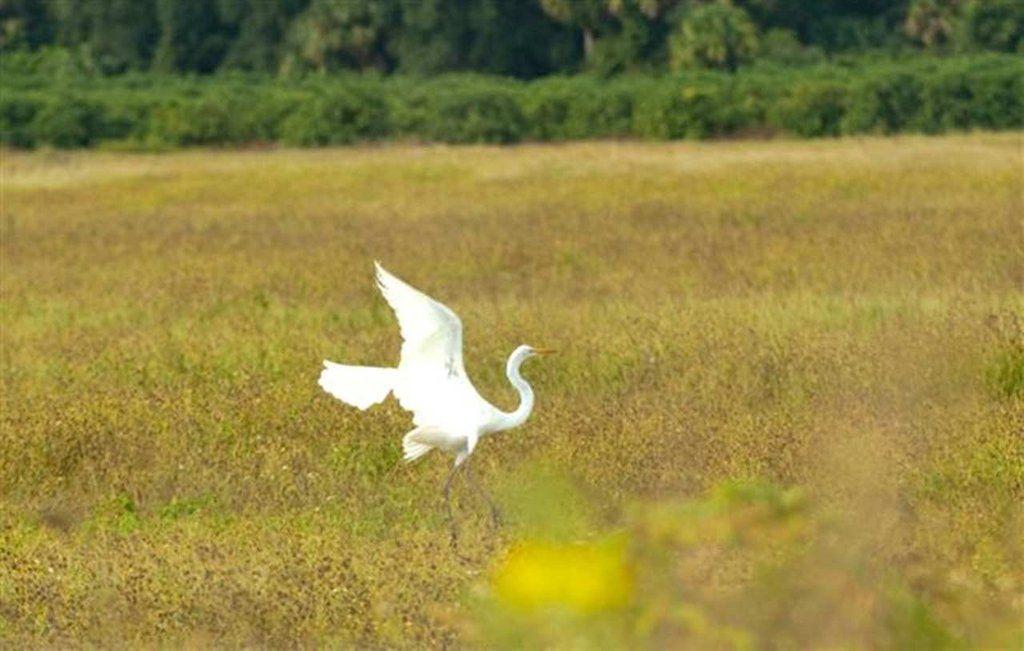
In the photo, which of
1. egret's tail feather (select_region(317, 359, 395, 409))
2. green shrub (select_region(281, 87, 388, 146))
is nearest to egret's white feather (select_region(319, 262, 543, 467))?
egret's tail feather (select_region(317, 359, 395, 409))

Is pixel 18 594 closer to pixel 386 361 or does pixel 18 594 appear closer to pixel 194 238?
pixel 386 361

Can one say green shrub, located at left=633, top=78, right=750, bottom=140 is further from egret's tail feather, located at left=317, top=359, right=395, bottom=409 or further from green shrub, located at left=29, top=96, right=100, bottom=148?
egret's tail feather, located at left=317, top=359, right=395, bottom=409

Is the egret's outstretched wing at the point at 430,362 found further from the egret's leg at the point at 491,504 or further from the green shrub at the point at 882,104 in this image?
the green shrub at the point at 882,104

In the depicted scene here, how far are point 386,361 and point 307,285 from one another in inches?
182

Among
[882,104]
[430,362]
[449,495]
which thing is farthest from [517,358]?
[882,104]

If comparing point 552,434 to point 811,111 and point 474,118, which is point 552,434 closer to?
point 811,111

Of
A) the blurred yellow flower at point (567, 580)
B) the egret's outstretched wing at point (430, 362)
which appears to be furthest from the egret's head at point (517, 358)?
the blurred yellow flower at point (567, 580)

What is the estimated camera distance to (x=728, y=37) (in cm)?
5303

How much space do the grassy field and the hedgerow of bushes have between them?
18935 mm

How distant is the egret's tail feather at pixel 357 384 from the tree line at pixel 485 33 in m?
43.7

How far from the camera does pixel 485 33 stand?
57.0 m

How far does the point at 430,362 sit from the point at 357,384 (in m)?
0.30

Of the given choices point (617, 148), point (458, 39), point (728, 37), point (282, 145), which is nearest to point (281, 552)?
point (617, 148)

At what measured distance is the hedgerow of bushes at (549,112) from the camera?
4275 centimetres
